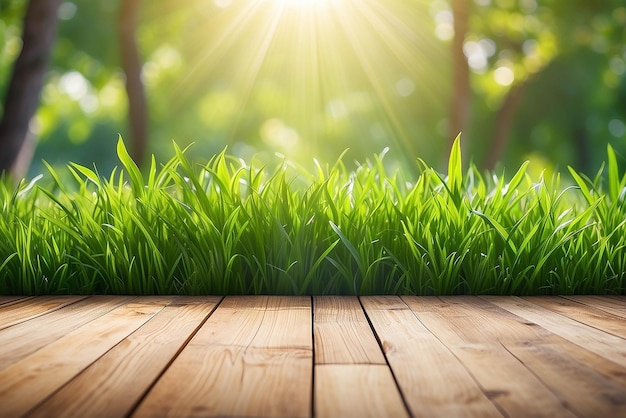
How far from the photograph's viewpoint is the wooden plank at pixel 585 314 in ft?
5.63

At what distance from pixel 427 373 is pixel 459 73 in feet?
21.2

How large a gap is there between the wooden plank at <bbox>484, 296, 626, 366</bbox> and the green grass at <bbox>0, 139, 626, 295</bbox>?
0.27 m

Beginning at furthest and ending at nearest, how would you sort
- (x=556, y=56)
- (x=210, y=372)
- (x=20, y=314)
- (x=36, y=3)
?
(x=556, y=56)
(x=36, y=3)
(x=20, y=314)
(x=210, y=372)

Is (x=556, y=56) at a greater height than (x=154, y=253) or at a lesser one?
greater

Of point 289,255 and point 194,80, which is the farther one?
point 194,80

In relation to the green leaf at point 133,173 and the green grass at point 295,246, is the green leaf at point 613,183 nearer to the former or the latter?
the green grass at point 295,246

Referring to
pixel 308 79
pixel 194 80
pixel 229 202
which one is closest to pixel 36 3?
pixel 229 202

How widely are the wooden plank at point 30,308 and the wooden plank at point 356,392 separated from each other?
3.17ft

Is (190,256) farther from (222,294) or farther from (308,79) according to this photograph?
(308,79)

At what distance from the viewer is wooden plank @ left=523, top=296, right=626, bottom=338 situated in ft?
5.63

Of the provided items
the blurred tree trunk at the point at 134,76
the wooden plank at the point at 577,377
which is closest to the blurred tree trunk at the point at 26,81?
the blurred tree trunk at the point at 134,76

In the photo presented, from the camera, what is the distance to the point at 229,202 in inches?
94.2

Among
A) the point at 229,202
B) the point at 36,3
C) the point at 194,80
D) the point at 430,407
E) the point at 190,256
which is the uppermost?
the point at 194,80

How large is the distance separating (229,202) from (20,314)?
0.81 metres
